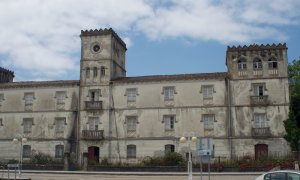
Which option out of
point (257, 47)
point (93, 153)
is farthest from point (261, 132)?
point (93, 153)

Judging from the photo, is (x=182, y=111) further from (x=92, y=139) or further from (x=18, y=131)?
(x=18, y=131)

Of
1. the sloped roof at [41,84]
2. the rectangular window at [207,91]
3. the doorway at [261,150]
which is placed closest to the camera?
the doorway at [261,150]

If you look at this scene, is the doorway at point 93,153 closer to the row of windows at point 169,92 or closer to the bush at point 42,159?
the bush at point 42,159

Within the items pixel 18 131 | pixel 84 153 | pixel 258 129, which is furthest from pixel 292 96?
pixel 18 131

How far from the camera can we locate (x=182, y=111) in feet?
154

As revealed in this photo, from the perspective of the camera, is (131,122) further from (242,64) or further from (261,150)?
(261,150)

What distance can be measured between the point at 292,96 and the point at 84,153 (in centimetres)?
2448

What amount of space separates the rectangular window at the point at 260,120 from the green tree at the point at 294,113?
7.48 feet

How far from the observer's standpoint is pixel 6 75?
193ft

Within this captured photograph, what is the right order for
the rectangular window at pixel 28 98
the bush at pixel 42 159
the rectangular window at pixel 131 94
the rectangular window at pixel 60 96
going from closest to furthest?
the bush at pixel 42 159, the rectangular window at pixel 131 94, the rectangular window at pixel 60 96, the rectangular window at pixel 28 98

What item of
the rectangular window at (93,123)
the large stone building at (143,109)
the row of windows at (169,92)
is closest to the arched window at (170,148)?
the large stone building at (143,109)

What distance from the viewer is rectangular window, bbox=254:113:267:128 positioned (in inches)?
1768

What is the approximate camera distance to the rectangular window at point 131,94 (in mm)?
48562

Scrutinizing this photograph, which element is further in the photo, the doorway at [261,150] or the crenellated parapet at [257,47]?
the crenellated parapet at [257,47]
